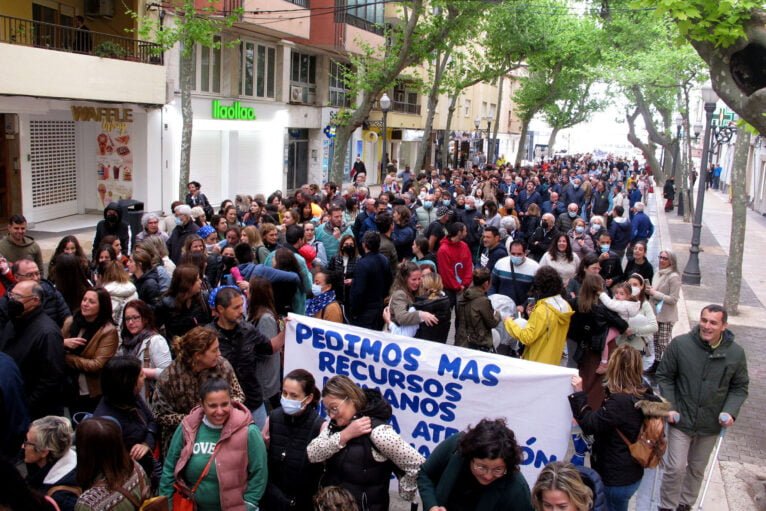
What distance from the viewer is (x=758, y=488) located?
21.9 ft

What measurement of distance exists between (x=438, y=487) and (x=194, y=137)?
22.2 metres

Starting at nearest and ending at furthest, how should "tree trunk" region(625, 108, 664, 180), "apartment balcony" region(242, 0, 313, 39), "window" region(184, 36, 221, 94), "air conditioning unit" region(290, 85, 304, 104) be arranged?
"apartment balcony" region(242, 0, 313, 39), "window" region(184, 36, 221, 94), "air conditioning unit" region(290, 85, 304, 104), "tree trunk" region(625, 108, 664, 180)

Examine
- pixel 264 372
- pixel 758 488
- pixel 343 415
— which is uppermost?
pixel 343 415

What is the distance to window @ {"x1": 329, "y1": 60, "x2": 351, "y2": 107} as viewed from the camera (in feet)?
109

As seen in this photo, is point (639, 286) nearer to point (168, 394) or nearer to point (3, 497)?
point (168, 394)

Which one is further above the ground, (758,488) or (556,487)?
(556,487)

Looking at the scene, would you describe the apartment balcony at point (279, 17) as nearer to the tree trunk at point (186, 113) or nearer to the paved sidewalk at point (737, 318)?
the tree trunk at point (186, 113)

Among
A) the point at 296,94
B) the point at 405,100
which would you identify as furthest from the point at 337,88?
the point at 405,100

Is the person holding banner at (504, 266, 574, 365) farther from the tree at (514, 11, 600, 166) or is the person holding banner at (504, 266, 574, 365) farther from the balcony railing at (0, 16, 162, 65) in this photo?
the tree at (514, 11, 600, 166)

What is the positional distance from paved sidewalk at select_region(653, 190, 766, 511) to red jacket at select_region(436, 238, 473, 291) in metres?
3.49

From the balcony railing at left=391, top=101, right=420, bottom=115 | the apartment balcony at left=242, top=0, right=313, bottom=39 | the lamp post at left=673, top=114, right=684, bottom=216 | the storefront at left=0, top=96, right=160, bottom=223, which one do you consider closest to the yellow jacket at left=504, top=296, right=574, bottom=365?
the storefront at left=0, top=96, right=160, bottom=223

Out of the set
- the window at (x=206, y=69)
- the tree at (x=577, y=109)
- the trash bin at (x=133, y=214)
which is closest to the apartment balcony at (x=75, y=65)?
the window at (x=206, y=69)

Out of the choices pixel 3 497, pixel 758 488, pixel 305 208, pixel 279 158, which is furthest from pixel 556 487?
pixel 279 158

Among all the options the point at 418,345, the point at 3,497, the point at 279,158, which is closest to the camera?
the point at 3,497
